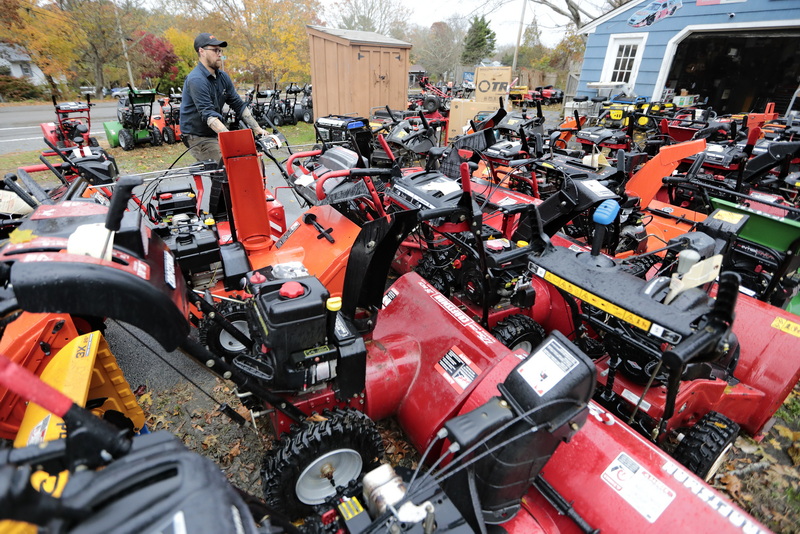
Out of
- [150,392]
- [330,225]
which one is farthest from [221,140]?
[150,392]

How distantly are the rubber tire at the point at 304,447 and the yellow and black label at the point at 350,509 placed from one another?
0.43 metres

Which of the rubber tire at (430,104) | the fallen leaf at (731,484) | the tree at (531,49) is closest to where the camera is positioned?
the fallen leaf at (731,484)

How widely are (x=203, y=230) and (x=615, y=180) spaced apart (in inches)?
160

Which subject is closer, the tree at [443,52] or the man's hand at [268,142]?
the man's hand at [268,142]

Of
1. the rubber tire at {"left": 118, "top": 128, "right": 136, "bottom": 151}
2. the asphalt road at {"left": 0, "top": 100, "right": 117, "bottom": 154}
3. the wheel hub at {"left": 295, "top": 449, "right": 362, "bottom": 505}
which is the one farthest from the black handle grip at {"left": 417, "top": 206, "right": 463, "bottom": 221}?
the asphalt road at {"left": 0, "top": 100, "right": 117, "bottom": 154}

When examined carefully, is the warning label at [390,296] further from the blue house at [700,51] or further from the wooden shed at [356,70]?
the blue house at [700,51]

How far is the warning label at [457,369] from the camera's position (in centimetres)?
237

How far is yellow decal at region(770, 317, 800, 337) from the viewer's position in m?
2.89

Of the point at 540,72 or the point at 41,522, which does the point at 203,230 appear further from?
the point at 540,72

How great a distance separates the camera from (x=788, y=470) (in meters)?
2.92

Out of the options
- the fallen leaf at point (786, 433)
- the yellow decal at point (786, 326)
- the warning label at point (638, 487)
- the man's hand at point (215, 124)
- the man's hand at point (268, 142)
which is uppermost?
the man's hand at point (215, 124)

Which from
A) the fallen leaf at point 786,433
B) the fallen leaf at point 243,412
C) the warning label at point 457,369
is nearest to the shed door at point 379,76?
the fallen leaf at point 243,412

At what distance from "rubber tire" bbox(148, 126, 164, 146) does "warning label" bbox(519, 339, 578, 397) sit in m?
13.0

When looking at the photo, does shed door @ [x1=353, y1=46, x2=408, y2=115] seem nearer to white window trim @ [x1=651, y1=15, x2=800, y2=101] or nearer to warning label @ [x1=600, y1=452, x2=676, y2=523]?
white window trim @ [x1=651, y1=15, x2=800, y2=101]
